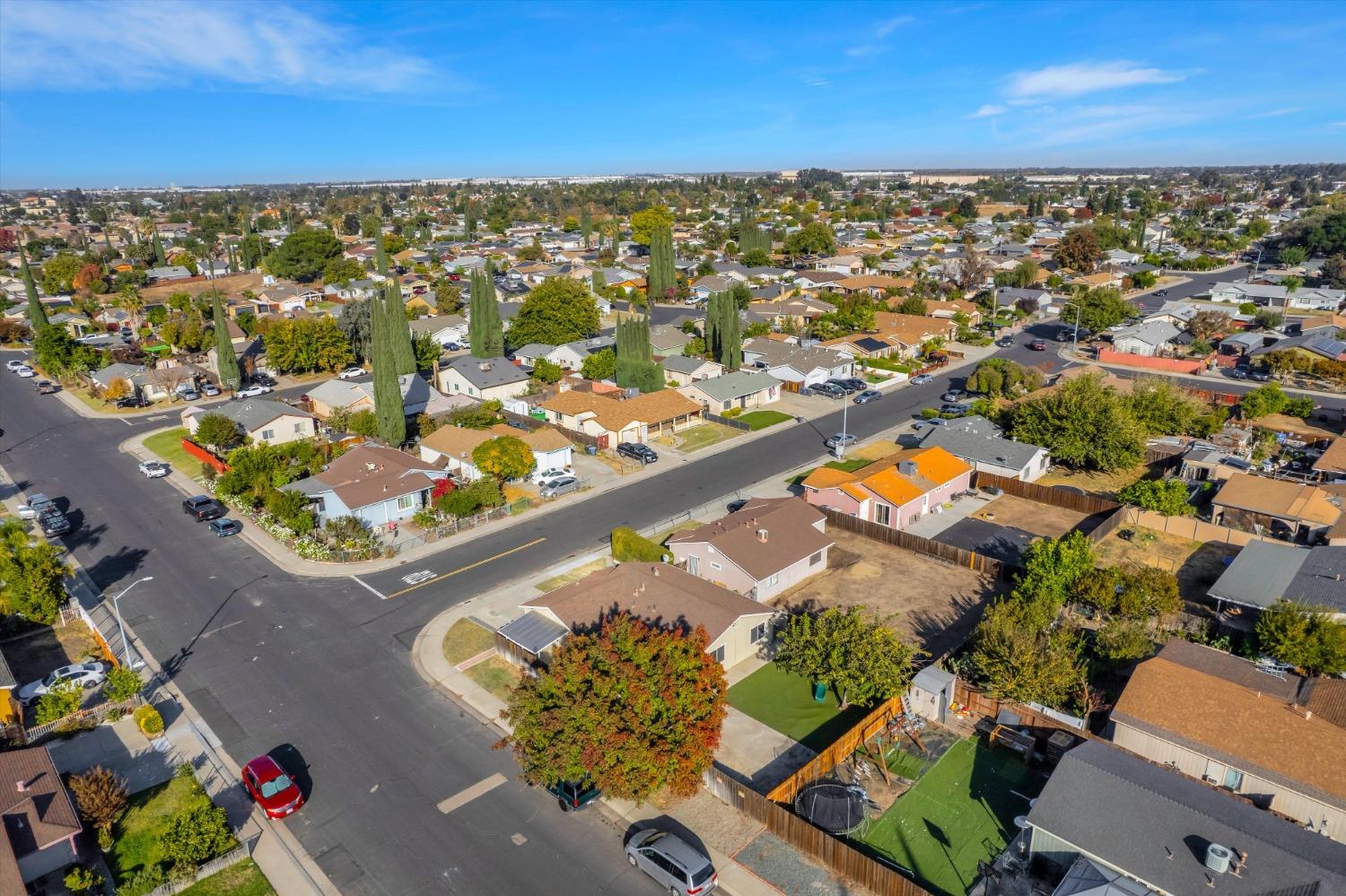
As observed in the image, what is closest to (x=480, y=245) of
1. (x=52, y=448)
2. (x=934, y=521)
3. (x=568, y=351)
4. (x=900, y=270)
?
(x=900, y=270)

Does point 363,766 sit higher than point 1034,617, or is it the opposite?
point 1034,617

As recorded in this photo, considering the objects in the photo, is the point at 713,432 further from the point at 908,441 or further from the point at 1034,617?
the point at 1034,617

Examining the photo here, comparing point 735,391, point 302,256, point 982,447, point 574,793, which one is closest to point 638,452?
point 735,391

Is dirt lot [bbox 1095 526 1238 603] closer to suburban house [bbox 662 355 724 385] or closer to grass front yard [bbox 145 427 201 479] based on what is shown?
suburban house [bbox 662 355 724 385]

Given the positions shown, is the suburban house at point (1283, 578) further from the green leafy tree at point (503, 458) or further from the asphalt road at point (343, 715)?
the green leafy tree at point (503, 458)

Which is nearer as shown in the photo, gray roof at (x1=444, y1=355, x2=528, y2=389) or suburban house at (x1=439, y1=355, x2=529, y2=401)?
suburban house at (x1=439, y1=355, x2=529, y2=401)

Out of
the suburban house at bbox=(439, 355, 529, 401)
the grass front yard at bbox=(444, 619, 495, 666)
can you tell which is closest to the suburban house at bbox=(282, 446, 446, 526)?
the grass front yard at bbox=(444, 619, 495, 666)
